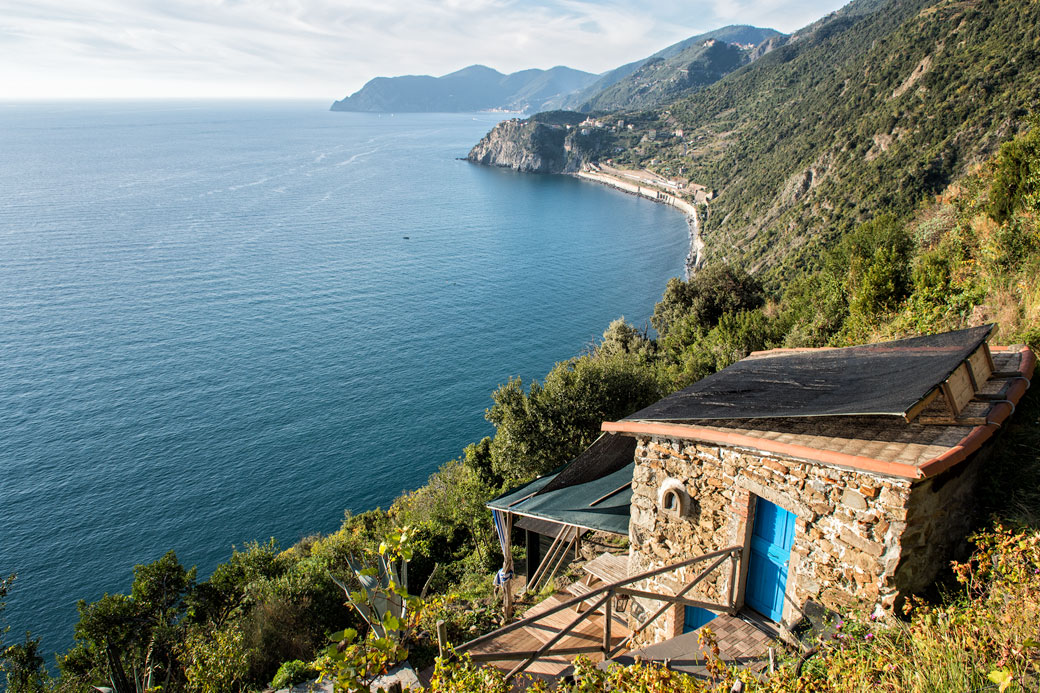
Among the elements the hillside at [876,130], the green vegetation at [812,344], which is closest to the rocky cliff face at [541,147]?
the hillside at [876,130]

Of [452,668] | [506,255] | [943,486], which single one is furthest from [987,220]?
[506,255]

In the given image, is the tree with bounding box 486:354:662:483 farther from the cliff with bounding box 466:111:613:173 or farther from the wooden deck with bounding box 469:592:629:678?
the cliff with bounding box 466:111:613:173

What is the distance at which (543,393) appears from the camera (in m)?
20.9

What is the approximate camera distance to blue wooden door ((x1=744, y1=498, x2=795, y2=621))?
670 centimetres

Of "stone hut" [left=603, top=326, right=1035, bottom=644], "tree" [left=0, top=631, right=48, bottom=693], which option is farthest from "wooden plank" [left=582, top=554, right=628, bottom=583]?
"tree" [left=0, top=631, right=48, bottom=693]

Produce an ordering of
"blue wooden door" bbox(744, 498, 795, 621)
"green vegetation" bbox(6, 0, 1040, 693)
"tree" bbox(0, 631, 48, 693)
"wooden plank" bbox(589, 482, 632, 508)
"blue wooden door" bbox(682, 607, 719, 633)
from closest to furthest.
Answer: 1. "green vegetation" bbox(6, 0, 1040, 693)
2. "blue wooden door" bbox(744, 498, 795, 621)
3. "blue wooden door" bbox(682, 607, 719, 633)
4. "wooden plank" bbox(589, 482, 632, 508)
5. "tree" bbox(0, 631, 48, 693)

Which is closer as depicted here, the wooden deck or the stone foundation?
the stone foundation

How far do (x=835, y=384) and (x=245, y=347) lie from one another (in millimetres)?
48503

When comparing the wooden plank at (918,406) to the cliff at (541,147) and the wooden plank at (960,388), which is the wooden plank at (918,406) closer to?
the wooden plank at (960,388)

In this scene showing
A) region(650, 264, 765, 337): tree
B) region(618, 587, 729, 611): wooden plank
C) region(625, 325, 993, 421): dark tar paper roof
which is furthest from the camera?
region(650, 264, 765, 337): tree

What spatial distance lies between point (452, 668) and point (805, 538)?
4.10m

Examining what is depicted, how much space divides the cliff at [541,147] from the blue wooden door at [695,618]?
160m

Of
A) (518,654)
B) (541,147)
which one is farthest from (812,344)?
(541,147)

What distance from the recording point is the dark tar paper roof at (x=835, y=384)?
6301mm
